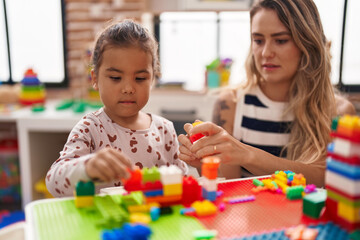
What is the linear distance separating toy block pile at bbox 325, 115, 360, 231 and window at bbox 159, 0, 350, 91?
2028 millimetres

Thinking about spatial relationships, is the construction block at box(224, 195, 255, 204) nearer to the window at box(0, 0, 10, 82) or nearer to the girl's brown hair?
the girl's brown hair

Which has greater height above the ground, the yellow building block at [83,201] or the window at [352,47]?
the window at [352,47]

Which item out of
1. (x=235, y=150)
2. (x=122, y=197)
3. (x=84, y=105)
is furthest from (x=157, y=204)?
(x=84, y=105)

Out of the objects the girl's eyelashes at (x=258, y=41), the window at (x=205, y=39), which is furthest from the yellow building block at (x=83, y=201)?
the window at (x=205, y=39)

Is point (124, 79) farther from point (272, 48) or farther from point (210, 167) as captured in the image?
point (272, 48)

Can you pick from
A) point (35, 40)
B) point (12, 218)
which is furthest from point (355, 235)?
point (35, 40)

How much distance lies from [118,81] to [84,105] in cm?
146

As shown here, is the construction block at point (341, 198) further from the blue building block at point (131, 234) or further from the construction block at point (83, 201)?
the construction block at point (83, 201)

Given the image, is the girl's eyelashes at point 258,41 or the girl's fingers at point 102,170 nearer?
the girl's fingers at point 102,170

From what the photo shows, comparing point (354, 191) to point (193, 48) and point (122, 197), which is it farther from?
point (193, 48)

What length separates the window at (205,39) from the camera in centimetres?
266

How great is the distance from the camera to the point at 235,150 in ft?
2.99

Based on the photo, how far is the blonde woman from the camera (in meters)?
1.22

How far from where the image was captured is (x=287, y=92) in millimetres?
1371
